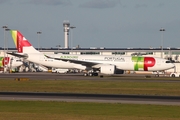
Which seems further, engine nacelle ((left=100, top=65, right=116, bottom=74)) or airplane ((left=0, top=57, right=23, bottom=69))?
airplane ((left=0, top=57, right=23, bottom=69))

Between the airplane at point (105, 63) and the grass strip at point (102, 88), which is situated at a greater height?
the airplane at point (105, 63)

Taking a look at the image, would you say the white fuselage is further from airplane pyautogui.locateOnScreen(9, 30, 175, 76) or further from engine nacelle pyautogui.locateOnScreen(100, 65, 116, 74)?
engine nacelle pyautogui.locateOnScreen(100, 65, 116, 74)

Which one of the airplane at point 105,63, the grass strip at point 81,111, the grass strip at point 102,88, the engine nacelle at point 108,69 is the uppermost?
the airplane at point 105,63

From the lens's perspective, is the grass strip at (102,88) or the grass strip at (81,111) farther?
the grass strip at (102,88)

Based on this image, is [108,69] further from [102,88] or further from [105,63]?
[102,88]

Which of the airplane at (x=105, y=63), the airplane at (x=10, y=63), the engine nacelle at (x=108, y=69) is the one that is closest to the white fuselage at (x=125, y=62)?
the airplane at (x=105, y=63)

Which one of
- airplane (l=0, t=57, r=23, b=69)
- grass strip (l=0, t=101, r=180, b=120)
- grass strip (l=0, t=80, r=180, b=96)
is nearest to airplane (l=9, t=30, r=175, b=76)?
grass strip (l=0, t=80, r=180, b=96)

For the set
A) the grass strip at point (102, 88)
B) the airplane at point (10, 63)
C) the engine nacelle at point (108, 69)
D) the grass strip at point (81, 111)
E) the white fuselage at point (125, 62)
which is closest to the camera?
the grass strip at point (81, 111)

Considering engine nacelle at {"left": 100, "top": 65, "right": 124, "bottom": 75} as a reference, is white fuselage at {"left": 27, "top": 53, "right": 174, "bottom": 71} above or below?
above
